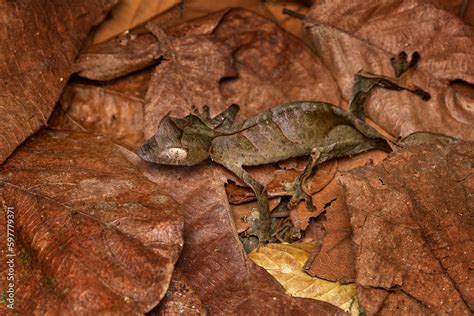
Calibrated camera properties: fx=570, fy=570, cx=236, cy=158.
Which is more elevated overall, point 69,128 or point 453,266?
point 69,128

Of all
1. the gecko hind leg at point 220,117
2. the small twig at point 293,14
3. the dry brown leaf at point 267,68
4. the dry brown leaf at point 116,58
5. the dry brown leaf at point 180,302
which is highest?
the small twig at point 293,14

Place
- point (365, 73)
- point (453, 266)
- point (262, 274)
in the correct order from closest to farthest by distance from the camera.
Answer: point (453, 266) < point (262, 274) < point (365, 73)

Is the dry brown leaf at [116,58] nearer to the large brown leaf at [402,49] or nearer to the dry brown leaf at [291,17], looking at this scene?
the dry brown leaf at [291,17]

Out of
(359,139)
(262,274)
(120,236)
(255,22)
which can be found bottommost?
(262,274)

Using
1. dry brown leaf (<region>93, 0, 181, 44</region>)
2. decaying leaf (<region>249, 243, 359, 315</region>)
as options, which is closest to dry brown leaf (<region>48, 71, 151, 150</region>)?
dry brown leaf (<region>93, 0, 181, 44</region>)

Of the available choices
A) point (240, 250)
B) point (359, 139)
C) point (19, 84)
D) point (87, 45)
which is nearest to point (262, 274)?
point (240, 250)

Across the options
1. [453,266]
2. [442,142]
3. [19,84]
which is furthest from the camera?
[442,142]

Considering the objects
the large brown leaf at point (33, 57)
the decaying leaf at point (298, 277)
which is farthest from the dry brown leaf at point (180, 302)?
the large brown leaf at point (33, 57)

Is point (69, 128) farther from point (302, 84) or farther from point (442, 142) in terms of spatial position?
point (442, 142)
